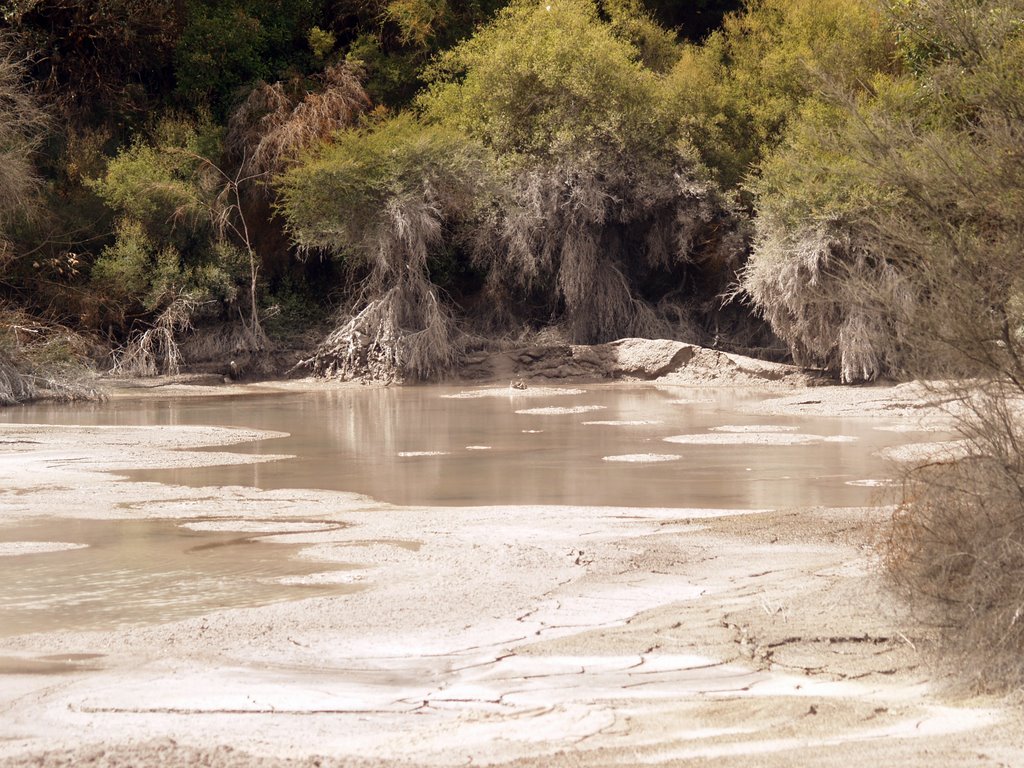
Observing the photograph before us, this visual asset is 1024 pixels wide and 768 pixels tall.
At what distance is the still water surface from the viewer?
7762 mm

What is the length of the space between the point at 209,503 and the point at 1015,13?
718cm

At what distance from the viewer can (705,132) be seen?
28.3 metres

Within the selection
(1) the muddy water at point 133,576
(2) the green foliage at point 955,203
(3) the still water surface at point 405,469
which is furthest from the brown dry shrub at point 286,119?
(2) the green foliage at point 955,203

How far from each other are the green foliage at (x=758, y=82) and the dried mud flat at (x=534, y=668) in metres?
19.8

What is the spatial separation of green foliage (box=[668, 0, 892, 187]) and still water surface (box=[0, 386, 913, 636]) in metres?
7.40

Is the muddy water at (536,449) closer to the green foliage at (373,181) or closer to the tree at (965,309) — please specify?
the tree at (965,309)

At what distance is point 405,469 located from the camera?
13.3m

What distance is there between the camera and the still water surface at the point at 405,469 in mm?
7762

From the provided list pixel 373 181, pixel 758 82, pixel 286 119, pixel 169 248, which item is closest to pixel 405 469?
pixel 373 181

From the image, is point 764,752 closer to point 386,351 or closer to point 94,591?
point 94,591

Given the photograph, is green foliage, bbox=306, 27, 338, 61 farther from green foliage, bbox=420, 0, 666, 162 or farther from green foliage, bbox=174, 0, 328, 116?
green foliage, bbox=420, 0, 666, 162

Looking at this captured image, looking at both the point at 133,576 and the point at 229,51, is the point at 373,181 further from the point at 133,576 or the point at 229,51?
the point at 133,576

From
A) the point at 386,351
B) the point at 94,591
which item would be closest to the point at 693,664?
the point at 94,591

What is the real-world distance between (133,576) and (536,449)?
7.29m
